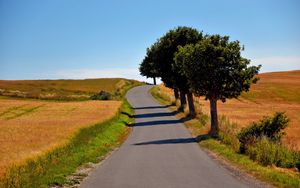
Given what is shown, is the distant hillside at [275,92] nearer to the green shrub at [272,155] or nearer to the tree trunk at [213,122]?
the tree trunk at [213,122]

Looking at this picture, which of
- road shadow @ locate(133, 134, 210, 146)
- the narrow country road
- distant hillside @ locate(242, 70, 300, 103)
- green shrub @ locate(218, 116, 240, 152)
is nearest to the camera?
the narrow country road

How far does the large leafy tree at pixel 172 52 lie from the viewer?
50.2 meters

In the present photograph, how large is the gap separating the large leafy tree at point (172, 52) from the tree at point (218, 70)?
51.4 feet

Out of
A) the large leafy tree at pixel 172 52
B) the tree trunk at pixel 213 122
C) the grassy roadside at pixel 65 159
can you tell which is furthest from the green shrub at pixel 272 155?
the large leafy tree at pixel 172 52

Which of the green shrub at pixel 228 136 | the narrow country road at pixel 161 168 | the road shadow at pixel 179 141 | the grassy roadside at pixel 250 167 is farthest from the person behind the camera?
the road shadow at pixel 179 141

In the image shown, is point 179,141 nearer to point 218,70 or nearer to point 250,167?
point 218,70

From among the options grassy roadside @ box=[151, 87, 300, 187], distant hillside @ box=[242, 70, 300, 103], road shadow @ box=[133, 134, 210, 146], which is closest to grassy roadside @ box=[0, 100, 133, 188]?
road shadow @ box=[133, 134, 210, 146]

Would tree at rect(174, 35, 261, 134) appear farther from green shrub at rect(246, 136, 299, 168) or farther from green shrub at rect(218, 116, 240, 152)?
green shrub at rect(246, 136, 299, 168)

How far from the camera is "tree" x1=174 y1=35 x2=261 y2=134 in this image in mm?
32125

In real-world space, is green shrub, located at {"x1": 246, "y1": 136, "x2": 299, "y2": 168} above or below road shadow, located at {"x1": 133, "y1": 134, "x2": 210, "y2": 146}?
above

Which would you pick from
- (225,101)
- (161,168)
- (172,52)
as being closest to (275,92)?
(172,52)

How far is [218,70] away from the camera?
3253 cm

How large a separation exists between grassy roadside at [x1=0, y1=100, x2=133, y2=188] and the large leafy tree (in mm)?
15844

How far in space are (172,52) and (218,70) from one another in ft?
65.2
